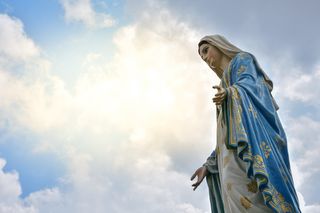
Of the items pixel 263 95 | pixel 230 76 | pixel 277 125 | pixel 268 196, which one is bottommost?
pixel 268 196

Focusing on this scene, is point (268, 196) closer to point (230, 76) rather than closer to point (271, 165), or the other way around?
point (271, 165)

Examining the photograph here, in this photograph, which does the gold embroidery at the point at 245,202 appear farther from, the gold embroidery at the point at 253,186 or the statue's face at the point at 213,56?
the statue's face at the point at 213,56

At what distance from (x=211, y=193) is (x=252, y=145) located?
167cm

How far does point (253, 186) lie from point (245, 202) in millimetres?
261

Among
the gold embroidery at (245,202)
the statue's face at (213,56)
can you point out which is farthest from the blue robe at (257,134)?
the statue's face at (213,56)

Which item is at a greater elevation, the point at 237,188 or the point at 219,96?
the point at 219,96

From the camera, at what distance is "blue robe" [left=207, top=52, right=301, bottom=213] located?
18.0 feet

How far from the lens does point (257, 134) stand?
238 inches

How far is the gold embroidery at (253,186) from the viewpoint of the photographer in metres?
5.69

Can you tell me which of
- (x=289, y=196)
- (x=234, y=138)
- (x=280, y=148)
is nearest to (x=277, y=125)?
(x=280, y=148)

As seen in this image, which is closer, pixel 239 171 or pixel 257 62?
pixel 239 171

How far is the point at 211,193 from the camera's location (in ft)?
23.4

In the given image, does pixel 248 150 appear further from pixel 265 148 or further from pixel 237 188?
pixel 237 188

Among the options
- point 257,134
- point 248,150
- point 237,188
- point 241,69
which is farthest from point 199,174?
point 241,69
